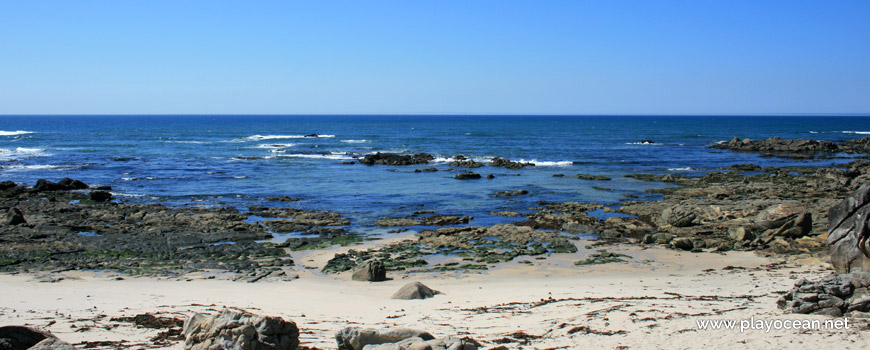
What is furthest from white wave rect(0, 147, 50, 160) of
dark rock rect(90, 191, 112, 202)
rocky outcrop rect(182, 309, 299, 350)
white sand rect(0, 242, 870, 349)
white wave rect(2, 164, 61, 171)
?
rocky outcrop rect(182, 309, 299, 350)

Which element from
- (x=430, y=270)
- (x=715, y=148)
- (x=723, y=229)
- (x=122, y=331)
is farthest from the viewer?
(x=715, y=148)

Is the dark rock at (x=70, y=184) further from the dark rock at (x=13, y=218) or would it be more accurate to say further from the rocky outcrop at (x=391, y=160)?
the rocky outcrop at (x=391, y=160)

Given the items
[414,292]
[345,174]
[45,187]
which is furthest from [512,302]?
[345,174]

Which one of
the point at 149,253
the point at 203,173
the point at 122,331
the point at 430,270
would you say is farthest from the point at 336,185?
the point at 122,331

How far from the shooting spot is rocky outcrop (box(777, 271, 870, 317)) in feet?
30.1

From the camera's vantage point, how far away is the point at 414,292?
12.6 meters

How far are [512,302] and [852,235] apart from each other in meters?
7.32

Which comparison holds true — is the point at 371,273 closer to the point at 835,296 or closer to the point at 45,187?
the point at 835,296

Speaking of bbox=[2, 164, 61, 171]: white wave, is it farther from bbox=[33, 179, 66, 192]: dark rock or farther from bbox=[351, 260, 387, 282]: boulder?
bbox=[351, 260, 387, 282]: boulder

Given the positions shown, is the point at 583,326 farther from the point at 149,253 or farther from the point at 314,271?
the point at 149,253

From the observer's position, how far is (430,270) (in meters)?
16.2

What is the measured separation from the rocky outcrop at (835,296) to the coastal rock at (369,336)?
6170 millimetres

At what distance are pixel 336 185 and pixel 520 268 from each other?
65.7ft

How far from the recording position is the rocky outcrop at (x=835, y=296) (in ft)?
30.1
